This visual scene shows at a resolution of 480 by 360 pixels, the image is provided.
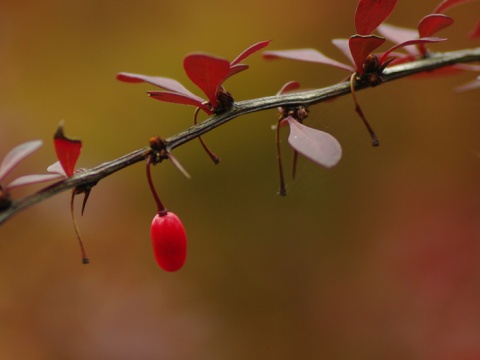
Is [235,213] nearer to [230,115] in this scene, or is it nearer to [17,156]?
[230,115]

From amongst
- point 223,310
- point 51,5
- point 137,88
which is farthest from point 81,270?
point 51,5

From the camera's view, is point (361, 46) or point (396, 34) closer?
point (361, 46)

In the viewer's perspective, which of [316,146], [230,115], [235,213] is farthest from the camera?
[235,213]

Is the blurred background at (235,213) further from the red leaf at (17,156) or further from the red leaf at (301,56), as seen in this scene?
the red leaf at (17,156)

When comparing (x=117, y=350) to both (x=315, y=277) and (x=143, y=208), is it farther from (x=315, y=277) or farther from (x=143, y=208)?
(x=315, y=277)

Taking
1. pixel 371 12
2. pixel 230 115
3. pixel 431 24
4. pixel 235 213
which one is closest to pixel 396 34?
pixel 431 24

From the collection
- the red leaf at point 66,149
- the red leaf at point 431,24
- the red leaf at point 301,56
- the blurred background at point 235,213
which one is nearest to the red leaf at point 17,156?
the red leaf at point 66,149

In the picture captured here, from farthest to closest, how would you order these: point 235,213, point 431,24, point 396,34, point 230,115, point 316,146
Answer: point 235,213, point 396,34, point 431,24, point 230,115, point 316,146
